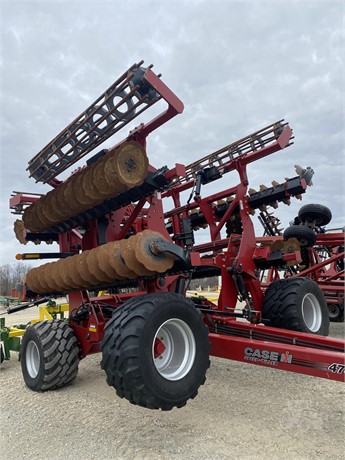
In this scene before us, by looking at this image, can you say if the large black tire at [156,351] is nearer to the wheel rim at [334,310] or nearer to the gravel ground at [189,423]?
the gravel ground at [189,423]

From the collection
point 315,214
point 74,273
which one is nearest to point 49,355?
point 74,273

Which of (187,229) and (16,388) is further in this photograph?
(187,229)

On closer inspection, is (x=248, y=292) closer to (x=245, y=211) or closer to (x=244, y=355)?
(x=245, y=211)

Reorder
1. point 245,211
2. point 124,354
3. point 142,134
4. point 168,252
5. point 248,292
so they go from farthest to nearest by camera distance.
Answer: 1. point 245,211
2. point 248,292
3. point 142,134
4. point 168,252
5. point 124,354

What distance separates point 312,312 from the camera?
573 cm

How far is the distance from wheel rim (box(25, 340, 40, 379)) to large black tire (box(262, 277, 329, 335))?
3.09 meters

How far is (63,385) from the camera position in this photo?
5.19 metres

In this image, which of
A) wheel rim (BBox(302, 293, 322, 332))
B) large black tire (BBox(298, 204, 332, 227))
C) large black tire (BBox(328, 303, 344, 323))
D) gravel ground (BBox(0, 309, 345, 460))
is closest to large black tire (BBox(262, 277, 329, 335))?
wheel rim (BBox(302, 293, 322, 332))

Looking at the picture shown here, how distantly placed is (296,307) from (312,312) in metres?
0.76

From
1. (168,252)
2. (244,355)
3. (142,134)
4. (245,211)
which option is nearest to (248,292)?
(245,211)

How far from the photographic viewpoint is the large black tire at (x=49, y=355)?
4871mm

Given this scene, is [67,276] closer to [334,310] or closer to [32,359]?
[32,359]

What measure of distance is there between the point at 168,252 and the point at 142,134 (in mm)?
1426

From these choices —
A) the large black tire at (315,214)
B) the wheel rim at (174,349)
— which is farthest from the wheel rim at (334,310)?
the wheel rim at (174,349)
